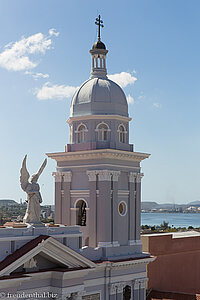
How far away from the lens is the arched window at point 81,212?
80.0 feet

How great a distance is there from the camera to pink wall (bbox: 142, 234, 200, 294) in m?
30.3

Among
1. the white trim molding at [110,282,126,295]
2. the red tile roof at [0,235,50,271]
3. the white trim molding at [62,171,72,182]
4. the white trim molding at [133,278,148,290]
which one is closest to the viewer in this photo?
the red tile roof at [0,235,50,271]

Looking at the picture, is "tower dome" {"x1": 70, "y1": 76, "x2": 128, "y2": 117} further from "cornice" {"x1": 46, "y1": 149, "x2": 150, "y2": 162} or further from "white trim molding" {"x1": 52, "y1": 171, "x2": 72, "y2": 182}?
"white trim molding" {"x1": 52, "y1": 171, "x2": 72, "y2": 182}

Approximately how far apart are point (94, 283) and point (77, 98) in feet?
29.8

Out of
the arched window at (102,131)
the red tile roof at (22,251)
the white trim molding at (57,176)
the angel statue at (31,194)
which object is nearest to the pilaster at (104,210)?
the arched window at (102,131)

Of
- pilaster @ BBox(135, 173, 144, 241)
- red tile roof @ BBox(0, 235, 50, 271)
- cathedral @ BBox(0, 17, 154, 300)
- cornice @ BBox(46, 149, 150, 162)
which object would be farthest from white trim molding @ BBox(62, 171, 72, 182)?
red tile roof @ BBox(0, 235, 50, 271)

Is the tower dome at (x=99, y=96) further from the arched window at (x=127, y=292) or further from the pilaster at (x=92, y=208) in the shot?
the arched window at (x=127, y=292)

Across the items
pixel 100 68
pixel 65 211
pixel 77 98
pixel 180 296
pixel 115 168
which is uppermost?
pixel 100 68

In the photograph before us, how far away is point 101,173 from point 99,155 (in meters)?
0.85

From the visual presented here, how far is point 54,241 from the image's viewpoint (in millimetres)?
19234

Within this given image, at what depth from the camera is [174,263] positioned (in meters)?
31.4

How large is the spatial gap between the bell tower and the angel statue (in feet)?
11.3

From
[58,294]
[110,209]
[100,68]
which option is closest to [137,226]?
[110,209]

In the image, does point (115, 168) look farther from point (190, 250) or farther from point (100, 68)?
point (190, 250)
